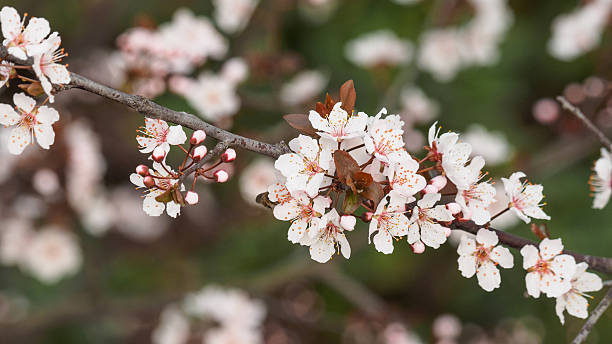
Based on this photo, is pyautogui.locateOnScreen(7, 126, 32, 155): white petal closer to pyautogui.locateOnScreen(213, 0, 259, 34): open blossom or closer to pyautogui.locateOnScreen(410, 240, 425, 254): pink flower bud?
pyautogui.locateOnScreen(410, 240, 425, 254): pink flower bud

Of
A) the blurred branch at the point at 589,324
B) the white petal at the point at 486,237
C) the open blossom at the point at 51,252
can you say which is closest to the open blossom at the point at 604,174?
the blurred branch at the point at 589,324

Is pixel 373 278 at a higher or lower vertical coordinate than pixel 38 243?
lower

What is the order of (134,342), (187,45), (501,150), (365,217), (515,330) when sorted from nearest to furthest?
1. (365,217)
2. (187,45)
3. (501,150)
4. (515,330)
5. (134,342)

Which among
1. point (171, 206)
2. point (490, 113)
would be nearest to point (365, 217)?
point (171, 206)

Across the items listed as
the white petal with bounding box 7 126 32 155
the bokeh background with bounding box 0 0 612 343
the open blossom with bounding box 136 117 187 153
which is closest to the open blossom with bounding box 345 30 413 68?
the bokeh background with bounding box 0 0 612 343

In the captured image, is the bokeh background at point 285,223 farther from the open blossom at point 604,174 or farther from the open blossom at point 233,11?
the open blossom at point 604,174

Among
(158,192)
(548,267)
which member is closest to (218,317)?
(158,192)

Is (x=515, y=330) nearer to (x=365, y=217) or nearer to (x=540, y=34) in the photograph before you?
(x=540, y=34)
